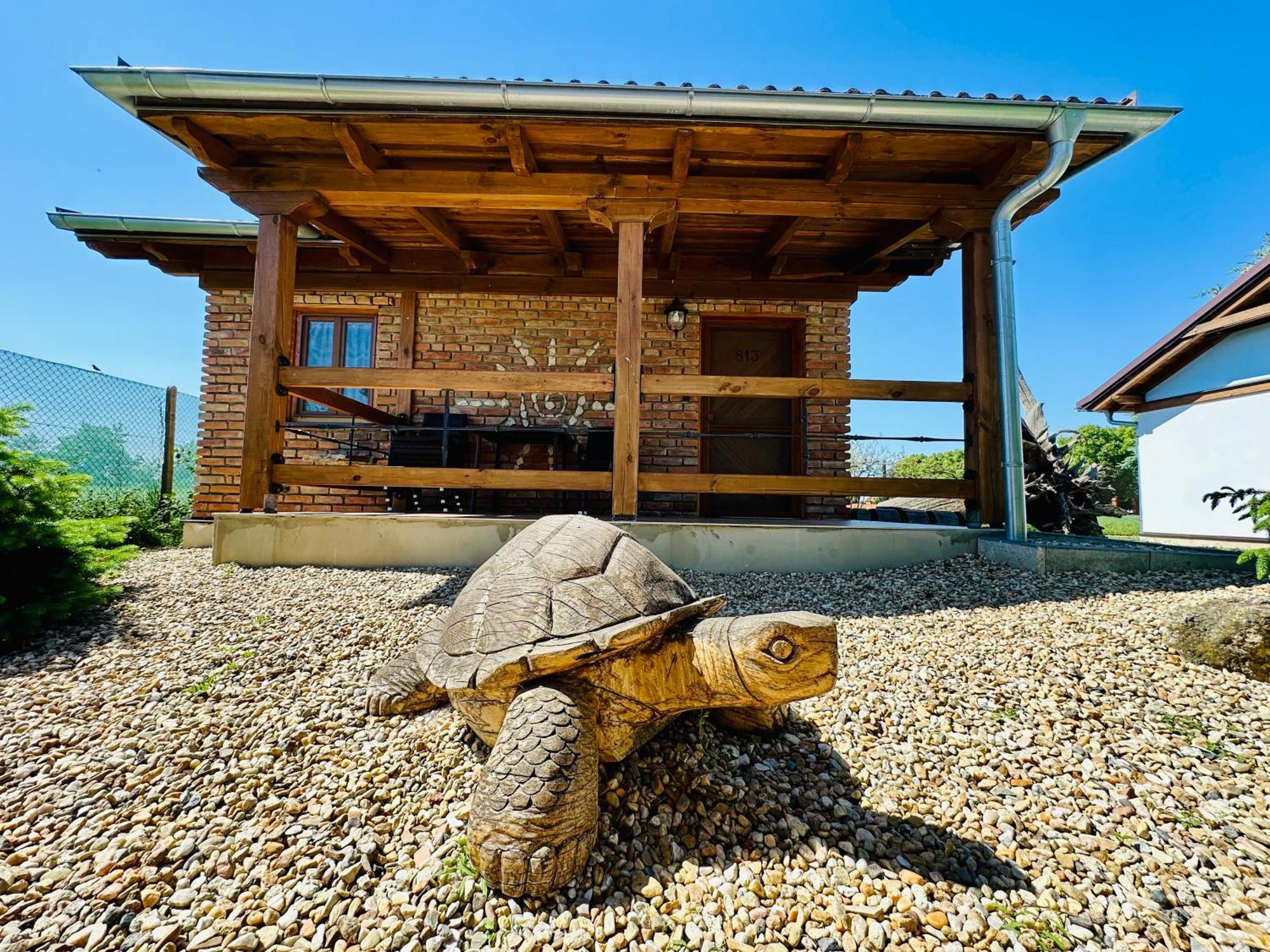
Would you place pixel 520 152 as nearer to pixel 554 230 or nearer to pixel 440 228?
pixel 554 230

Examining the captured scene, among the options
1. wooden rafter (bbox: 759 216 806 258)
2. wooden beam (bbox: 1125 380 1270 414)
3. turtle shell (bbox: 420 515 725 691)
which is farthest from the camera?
wooden beam (bbox: 1125 380 1270 414)

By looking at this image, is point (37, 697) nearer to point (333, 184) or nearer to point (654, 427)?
point (333, 184)

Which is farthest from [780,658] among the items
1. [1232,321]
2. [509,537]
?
[1232,321]

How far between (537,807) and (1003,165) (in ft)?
18.4

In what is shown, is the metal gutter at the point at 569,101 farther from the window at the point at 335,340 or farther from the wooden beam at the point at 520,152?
the window at the point at 335,340

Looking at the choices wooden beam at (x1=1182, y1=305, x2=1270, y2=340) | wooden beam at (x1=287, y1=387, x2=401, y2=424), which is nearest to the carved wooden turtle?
wooden beam at (x1=287, y1=387, x2=401, y2=424)

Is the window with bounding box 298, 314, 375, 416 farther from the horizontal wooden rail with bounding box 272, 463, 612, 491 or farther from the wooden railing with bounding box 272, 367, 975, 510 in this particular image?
the horizontal wooden rail with bounding box 272, 463, 612, 491

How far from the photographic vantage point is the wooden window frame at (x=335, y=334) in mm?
6664

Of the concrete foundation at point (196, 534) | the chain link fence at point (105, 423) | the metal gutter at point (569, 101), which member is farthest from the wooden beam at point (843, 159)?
the chain link fence at point (105, 423)

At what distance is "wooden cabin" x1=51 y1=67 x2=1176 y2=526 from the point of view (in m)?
3.96

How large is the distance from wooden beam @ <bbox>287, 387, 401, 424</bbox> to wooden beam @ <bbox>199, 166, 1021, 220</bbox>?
1.62 meters

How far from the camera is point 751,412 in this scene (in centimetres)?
692

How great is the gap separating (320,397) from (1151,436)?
13674mm

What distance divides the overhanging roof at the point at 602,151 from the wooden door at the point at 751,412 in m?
1.25
